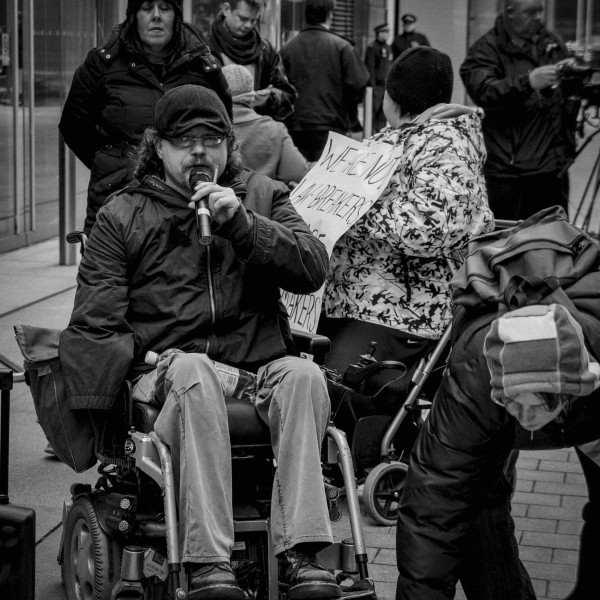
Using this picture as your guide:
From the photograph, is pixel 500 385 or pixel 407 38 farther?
pixel 407 38

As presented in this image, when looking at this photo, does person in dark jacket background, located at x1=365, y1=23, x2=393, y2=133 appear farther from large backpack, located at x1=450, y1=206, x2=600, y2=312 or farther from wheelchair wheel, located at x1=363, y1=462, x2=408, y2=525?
large backpack, located at x1=450, y1=206, x2=600, y2=312

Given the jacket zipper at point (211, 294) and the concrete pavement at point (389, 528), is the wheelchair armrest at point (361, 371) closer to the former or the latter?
the concrete pavement at point (389, 528)

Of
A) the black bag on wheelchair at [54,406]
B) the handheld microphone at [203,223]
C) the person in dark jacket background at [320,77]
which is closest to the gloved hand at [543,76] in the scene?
the person in dark jacket background at [320,77]

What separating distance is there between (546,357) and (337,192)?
2.35 metres

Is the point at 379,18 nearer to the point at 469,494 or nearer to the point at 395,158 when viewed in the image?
the point at 395,158

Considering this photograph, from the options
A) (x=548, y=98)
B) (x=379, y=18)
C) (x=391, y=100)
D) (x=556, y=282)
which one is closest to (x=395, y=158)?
(x=391, y=100)

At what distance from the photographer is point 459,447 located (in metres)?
3.00

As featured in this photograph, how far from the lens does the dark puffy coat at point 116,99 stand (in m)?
5.44

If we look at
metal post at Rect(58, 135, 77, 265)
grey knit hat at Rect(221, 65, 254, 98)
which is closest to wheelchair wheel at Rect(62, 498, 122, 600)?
grey knit hat at Rect(221, 65, 254, 98)

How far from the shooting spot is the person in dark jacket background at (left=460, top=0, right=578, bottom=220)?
24.7 feet

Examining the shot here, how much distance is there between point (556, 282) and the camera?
9.46 feet

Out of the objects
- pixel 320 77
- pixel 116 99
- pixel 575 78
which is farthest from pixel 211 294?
pixel 320 77

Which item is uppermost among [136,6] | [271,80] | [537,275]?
[136,6]

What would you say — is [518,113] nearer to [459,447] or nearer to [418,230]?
[418,230]
